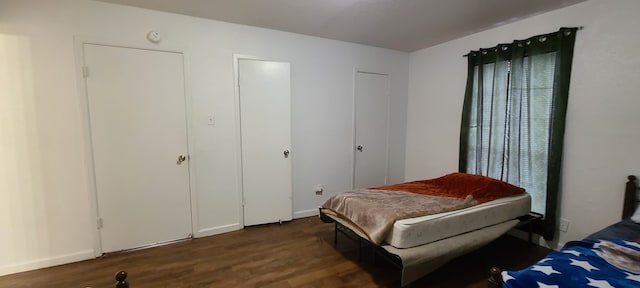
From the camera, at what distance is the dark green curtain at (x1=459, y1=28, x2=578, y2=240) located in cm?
253

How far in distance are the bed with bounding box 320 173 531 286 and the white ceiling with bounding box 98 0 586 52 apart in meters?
1.69

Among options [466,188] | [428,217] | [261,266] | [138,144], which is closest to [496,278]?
[428,217]

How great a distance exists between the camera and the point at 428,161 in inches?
157

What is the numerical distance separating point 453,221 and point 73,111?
345 centimetres

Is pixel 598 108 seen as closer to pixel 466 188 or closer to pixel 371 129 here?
pixel 466 188

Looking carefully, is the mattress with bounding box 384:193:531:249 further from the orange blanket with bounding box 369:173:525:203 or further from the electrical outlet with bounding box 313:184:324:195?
the electrical outlet with bounding box 313:184:324:195

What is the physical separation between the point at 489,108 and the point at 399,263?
2.30m

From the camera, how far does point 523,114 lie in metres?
2.78

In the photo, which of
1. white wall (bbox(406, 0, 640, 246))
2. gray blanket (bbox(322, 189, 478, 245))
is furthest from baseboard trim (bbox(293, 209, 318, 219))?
white wall (bbox(406, 0, 640, 246))

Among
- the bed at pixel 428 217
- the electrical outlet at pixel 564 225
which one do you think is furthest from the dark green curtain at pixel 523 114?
the bed at pixel 428 217

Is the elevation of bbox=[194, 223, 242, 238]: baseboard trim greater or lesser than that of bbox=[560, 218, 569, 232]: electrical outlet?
lesser

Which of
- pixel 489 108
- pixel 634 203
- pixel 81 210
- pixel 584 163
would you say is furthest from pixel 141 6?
pixel 634 203

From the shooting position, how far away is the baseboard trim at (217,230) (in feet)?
9.66

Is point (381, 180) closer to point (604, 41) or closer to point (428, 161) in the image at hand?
point (428, 161)
